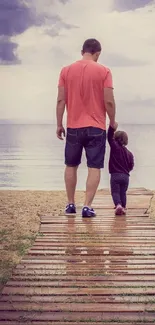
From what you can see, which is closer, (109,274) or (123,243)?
(109,274)

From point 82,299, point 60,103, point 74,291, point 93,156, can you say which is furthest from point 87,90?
point 82,299

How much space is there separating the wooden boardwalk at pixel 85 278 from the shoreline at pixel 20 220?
22 cm

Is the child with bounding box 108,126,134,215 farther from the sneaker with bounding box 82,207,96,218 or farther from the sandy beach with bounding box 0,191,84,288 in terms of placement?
the sandy beach with bounding box 0,191,84,288

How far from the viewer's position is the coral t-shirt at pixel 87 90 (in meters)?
7.20

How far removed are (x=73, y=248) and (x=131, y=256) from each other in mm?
555

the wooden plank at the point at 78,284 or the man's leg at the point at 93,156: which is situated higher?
the wooden plank at the point at 78,284

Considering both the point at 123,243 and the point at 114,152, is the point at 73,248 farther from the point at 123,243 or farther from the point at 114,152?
the point at 114,152

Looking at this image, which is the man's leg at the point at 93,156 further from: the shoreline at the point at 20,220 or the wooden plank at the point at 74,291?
the wooden plank at the point at 74,291

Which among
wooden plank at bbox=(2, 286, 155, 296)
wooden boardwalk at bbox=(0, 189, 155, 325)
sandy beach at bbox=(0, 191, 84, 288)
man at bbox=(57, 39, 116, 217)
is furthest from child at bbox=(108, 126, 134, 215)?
wooden plank at bbox=(2, 286, 155, 296)

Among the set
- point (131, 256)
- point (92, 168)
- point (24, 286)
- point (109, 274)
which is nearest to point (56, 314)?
point (24, 286)

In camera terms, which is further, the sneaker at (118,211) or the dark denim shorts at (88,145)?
the sneaker at (118,211)

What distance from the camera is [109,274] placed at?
4.53m

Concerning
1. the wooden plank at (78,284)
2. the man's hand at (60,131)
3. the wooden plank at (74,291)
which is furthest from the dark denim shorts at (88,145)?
the wooden plank at (74,291)

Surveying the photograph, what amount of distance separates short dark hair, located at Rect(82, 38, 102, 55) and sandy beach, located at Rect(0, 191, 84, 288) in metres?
2.00
